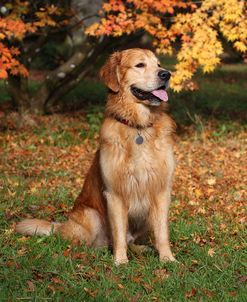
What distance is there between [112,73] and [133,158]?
2.63 ft

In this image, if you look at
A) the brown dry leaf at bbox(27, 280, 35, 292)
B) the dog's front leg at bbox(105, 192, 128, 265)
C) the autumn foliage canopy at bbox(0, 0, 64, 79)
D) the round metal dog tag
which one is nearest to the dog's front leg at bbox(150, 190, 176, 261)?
the dog's front leg at bbox(105, 192, 128, 265)

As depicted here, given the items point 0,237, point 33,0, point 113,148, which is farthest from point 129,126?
point 33,0

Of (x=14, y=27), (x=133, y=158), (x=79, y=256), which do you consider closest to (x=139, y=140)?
(x=133, y=158)

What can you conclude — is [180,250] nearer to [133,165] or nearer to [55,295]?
[133,165]

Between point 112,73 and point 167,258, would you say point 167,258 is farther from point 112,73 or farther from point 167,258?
point 112,73

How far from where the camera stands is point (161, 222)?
5.15 meters

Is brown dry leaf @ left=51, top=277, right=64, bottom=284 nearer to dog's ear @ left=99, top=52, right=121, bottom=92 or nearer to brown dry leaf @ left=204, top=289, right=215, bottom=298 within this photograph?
brown dry leaf @ left=204, top=289, right=215, bottom=298

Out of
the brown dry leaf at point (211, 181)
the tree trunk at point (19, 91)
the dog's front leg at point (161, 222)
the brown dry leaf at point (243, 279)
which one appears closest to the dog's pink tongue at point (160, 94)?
the dog's front leg at point (161, 222)

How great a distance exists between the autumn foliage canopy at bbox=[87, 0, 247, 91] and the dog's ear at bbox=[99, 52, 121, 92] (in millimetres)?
4309

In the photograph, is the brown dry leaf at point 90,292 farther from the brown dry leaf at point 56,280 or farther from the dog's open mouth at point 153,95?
the dog's open mouth at point 153,95

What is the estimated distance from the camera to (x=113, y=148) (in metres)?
5.08

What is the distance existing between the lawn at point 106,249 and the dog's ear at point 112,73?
1457mm

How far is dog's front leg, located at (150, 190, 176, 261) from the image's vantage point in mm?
5133

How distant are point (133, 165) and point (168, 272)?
94 centimetres
